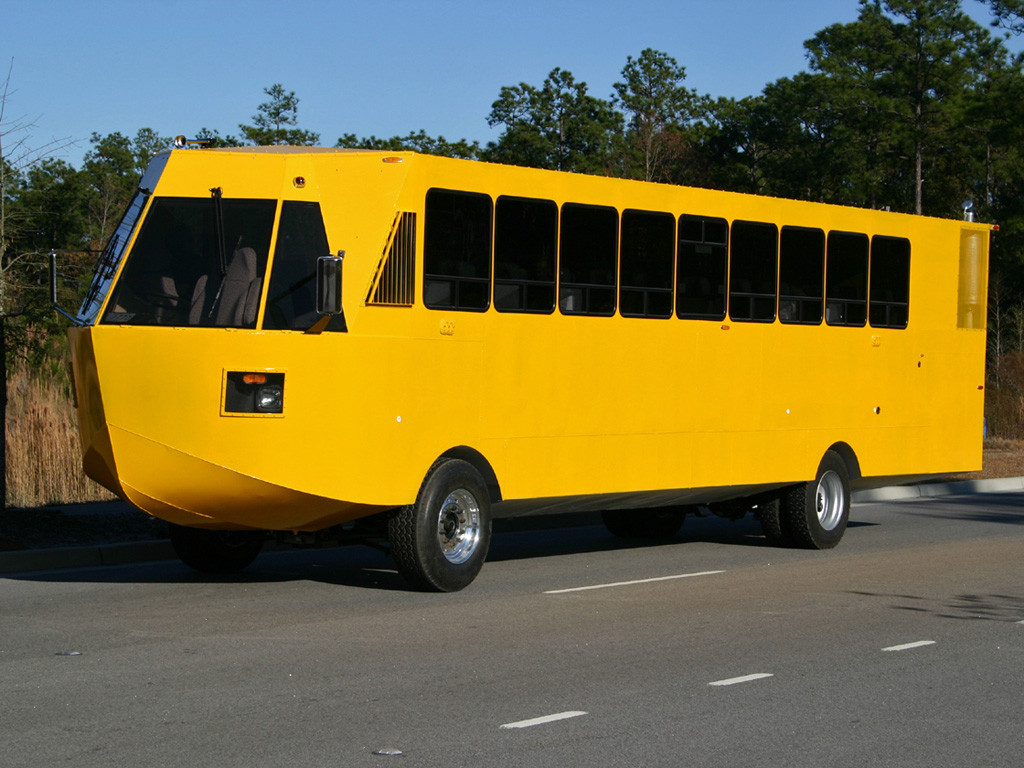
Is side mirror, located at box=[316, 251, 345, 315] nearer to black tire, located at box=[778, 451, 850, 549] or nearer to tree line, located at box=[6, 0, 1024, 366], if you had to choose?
black tire, located at box=[778, 451, 850, 549]

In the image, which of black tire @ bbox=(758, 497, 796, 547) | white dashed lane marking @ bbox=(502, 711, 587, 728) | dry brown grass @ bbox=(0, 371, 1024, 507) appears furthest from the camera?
dry brown grass @ bbox=(0, 371, 1024, 507)

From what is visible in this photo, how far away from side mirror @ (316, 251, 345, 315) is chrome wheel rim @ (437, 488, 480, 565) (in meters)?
2.01

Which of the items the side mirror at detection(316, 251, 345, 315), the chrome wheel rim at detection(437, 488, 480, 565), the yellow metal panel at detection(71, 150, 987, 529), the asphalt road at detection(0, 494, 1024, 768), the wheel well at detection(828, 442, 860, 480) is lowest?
the asphalt road at detection(0, 494, 1024, 768)

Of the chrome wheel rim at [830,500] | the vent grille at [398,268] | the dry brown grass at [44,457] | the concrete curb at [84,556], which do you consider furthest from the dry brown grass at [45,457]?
the chrome wheel rim at [830,500]

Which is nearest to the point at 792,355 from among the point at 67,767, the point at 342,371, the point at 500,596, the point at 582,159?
the point at 500,596

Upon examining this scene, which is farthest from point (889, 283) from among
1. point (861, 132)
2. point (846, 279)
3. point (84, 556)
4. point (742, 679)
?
point (861, 132)

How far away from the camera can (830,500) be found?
1440cm

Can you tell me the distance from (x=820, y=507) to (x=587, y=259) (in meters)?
4.22

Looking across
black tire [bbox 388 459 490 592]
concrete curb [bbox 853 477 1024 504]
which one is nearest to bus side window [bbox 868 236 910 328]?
concrete curb [bbox 853 477 1024 504]

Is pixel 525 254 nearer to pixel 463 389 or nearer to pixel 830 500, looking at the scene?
pixel 463 389

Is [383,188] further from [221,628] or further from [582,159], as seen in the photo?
[582,159]

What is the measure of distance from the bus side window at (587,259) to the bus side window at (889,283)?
3996 millimetres

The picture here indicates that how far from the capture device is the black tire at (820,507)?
14062 millimetres

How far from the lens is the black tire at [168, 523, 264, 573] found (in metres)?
11.4
